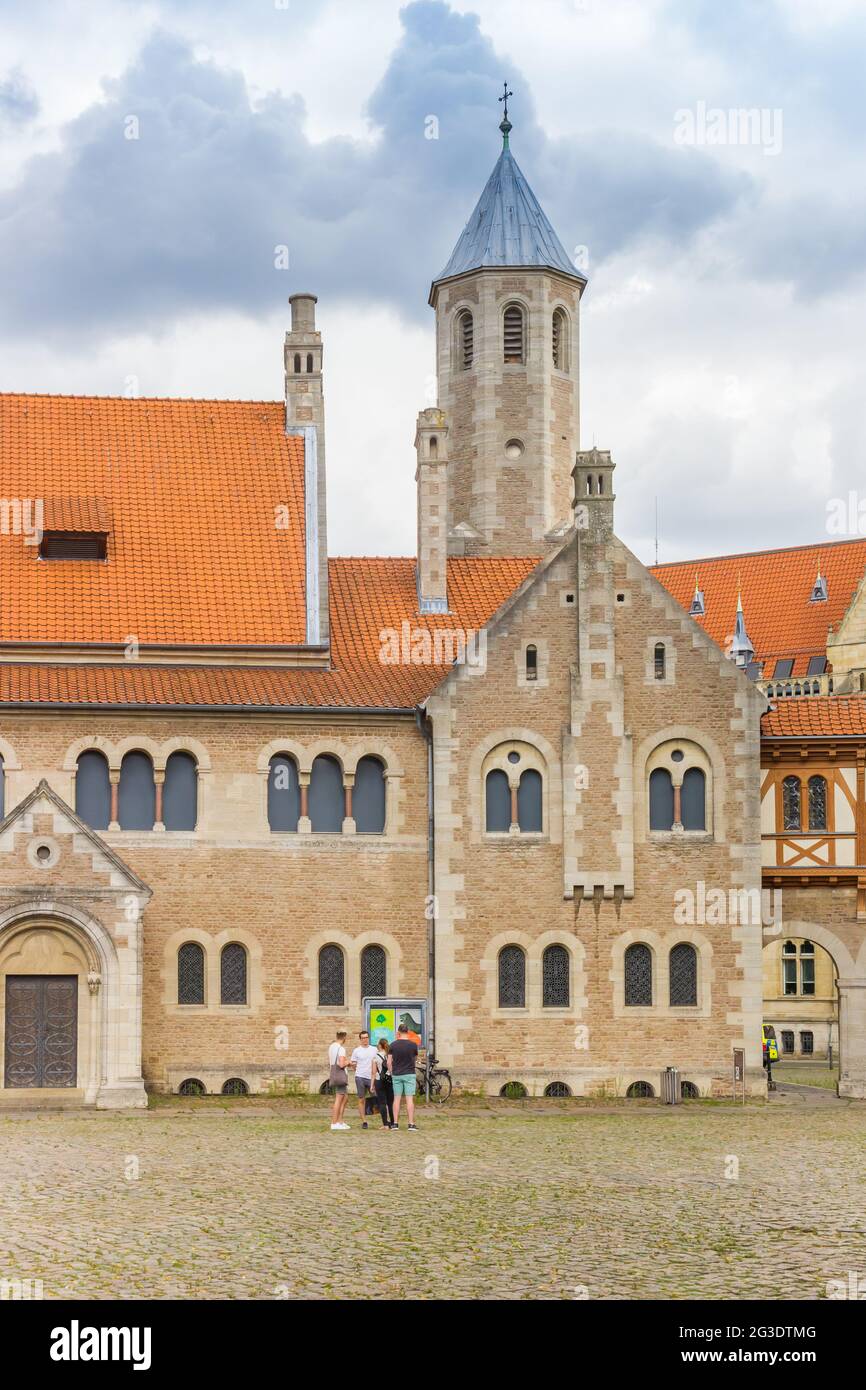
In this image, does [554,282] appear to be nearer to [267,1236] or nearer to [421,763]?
[421,763]

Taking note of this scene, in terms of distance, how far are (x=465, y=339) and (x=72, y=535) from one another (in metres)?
13.2

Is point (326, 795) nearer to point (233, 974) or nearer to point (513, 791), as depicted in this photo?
point (513, 791)

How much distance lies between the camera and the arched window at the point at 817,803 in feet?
133

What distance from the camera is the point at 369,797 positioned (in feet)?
130

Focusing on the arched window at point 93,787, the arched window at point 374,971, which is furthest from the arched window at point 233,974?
the arched window at point 93,787

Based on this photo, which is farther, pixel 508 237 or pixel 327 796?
pixel 508 237

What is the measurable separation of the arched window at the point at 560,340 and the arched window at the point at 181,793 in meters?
16.4

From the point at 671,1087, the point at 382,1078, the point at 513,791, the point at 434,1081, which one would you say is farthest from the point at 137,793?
the point at 671,1087

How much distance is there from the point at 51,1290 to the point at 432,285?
38.4 meters

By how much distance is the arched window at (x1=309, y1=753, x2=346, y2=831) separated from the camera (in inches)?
1549

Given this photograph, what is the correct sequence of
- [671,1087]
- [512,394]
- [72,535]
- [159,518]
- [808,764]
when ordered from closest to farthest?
[671,1087] → [808,764] → [72,535] → [159,518] → [512,394]

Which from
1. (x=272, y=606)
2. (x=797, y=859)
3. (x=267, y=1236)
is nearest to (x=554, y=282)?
(x=272, y=606)

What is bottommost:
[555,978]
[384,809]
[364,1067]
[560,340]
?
[364,1067]

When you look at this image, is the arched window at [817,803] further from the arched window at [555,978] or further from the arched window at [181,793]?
the arched window at [181,793]
